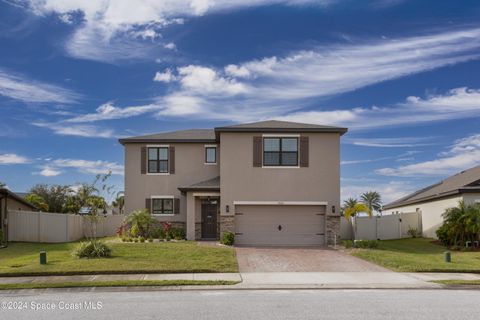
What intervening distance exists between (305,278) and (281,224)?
1058 centimetres

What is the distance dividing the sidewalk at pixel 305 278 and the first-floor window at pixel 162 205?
603 inches

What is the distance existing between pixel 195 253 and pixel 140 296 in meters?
7.76

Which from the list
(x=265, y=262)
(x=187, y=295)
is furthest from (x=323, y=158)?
(x=187, y=295)

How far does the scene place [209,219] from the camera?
94.4ft

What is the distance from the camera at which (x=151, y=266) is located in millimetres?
16938

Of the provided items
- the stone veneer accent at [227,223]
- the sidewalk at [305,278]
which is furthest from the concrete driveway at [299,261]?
the stone veneer accent at [227,223]

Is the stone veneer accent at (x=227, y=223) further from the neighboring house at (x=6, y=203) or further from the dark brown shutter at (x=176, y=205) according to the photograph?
the neighboring house at (x=6, y=203)

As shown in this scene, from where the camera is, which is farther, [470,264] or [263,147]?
[263,147]

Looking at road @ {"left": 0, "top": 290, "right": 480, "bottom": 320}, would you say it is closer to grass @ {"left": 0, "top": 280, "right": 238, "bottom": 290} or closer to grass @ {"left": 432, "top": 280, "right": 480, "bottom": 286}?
grass @ {"left": 0, "top": 280, "right": 238, "bottom": 290}

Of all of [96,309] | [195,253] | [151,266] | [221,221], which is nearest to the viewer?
[96,309]

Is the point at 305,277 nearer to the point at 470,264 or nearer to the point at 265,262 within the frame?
the point at 265,262

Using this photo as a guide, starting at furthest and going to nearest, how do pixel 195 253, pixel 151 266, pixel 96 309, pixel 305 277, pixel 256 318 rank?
pixel 195 253
pixel 151 266
pixel 305 277
pixel 96 309
pixel 256 318

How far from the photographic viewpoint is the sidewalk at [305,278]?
14.3 meters

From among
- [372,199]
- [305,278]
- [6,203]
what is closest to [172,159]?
[6,203]
